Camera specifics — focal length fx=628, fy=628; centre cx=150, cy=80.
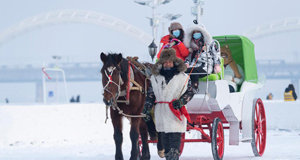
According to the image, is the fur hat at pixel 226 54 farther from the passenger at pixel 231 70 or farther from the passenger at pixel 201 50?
the passenger at pixel 201 50

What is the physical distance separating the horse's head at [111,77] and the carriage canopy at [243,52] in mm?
3160

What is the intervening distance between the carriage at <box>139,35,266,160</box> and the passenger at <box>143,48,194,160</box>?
47.0 inches

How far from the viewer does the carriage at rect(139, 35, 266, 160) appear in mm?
9484

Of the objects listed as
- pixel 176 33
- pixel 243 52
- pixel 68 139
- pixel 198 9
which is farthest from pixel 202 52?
pixel 198 9

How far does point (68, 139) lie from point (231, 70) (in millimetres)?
5315

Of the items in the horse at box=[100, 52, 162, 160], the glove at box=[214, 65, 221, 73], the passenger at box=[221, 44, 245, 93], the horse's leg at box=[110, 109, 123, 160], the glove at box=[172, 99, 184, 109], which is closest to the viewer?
the glove at box=[172, 99, 184, 109]

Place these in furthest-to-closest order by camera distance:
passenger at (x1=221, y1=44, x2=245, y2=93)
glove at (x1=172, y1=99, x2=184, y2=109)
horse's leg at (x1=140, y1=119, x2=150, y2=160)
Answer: passenger at (x1=221, y1=44, x2=245, y2=93)
horse's leg at (x1=140, y1=119, x2=150, y2=160)
glove at (x1=172, y1=99, x2=184, y2=109)

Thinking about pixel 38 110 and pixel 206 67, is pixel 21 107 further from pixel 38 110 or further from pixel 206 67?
pixel 206 67

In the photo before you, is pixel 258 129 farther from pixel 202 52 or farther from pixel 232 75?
pixel 202 52

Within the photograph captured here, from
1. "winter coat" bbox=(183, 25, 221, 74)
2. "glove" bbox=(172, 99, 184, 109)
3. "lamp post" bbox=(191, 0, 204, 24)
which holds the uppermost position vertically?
"lamp post" bbox=(191, 0, 204, 24)

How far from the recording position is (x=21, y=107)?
14.6 meters

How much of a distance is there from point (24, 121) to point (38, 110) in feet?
1.79

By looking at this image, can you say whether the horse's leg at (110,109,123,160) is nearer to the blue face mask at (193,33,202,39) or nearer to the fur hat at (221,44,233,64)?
the blue face mask at (193,33,202,39)

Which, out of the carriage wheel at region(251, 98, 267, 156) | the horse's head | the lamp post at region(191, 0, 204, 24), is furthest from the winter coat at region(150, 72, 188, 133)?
the lamp post at region(191, 0, 204, 24)
